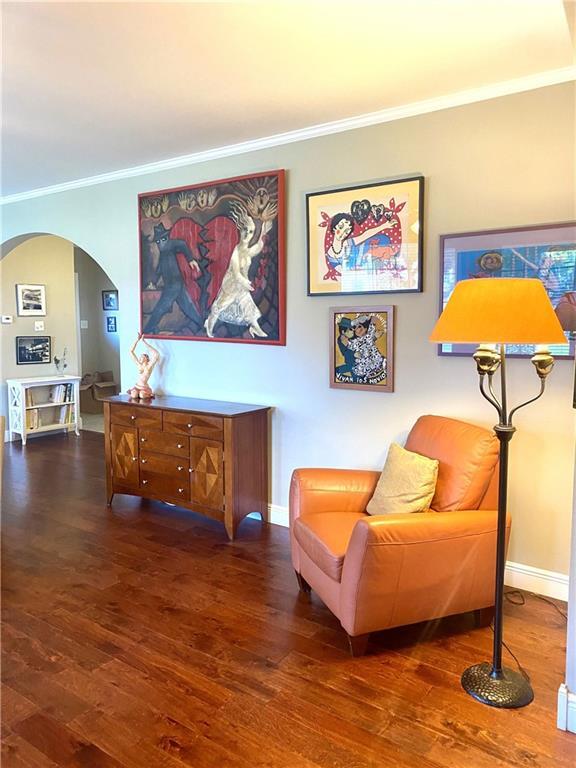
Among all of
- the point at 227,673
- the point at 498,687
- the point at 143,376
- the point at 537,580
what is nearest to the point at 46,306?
the point at 143,376

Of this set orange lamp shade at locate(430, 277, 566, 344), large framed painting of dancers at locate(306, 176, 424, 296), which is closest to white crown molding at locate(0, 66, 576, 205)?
large framed painting of dancers at locate(306, 176, 424, 296)

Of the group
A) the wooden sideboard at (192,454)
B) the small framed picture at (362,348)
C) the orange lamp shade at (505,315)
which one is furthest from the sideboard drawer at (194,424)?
the orange lamp shade at (505,315)

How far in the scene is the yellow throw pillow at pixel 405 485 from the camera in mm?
2566

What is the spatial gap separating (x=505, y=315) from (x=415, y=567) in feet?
3.55

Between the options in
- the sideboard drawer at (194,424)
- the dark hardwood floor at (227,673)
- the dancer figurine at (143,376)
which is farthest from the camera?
the dancer figurine at (143,376)

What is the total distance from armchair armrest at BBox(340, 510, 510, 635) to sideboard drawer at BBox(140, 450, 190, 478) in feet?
5.74

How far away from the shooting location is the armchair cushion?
2.36m

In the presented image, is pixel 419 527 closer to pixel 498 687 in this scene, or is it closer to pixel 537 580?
pixel 498 687

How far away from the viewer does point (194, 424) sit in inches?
144

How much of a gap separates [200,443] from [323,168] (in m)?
1.94

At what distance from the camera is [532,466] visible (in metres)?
2.87

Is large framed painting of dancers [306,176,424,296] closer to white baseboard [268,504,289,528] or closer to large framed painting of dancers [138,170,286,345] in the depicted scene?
large framed painting of dancers [138,170,286,345]

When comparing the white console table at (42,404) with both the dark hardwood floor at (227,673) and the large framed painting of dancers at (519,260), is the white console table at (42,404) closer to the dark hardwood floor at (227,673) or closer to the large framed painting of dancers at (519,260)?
the dark hardwood floor at (227,673)

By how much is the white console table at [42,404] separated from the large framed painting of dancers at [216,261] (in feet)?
7.70
